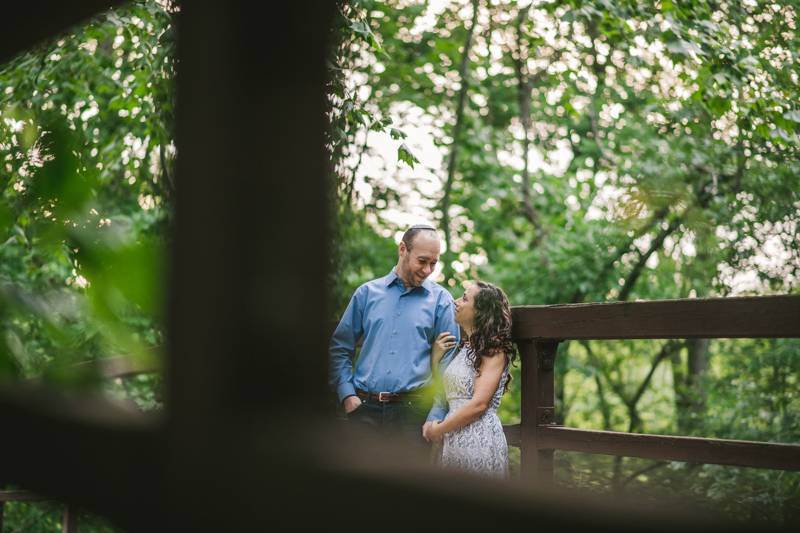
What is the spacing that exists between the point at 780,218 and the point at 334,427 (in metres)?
6.18

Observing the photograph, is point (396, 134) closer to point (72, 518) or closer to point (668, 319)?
point (668, 319)

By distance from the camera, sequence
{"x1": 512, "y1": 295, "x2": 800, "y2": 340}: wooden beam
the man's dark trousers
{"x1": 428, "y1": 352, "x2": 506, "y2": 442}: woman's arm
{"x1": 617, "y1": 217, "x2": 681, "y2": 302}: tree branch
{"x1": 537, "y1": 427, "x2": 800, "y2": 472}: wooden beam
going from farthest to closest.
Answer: {"x1": 617, "y1": 217, "x2": 681, "y2": 302}: tree branch → the man's dark trousers → {"x1": 428, "y1": 352, "x2": 506, "y2": 442}: woman's arm → {"x1": 537, "y1": 427, "x2": 800, "y2": 472}: wooden beam → {"x1": 512, "y1": 295, "x2": 800, "y2": 340}: wooden beam

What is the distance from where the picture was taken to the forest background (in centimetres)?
87

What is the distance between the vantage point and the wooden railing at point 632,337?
209 centimetres

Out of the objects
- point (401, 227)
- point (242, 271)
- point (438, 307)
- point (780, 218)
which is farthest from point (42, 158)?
point (401, 227)

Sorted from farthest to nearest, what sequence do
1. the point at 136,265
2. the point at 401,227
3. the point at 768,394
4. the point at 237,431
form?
the point at 401,227 → the point at 768,394 → the point at 136,265 → the point at 237,431

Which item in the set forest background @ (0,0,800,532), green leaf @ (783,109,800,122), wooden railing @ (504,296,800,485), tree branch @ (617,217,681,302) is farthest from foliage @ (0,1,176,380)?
tree branch @ (617,217,681,302)

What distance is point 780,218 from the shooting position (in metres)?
5.68

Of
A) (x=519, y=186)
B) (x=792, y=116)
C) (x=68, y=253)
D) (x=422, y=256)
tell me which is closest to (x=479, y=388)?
(x=422, y=256)

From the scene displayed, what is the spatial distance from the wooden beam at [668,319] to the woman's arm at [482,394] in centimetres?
23

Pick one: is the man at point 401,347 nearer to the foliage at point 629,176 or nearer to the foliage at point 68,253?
the foliage at point 629,176

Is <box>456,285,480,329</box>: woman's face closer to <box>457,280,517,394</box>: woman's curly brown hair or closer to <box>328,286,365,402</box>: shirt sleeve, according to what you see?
<box>457,280,517,394</box>: woman's curly brown hair

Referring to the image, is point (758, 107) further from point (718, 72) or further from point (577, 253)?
point (577, 253)

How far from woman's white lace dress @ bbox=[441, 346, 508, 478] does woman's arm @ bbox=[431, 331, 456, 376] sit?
78 mm
